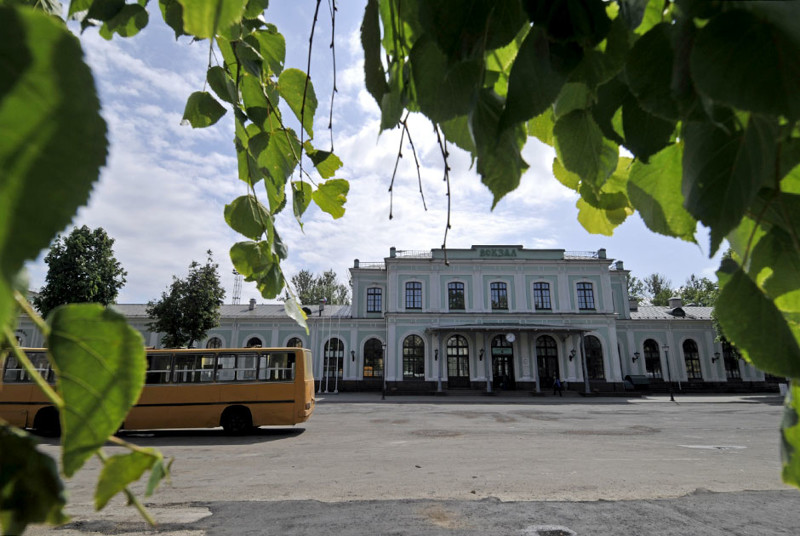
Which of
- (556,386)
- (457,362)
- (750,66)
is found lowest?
(556,386)

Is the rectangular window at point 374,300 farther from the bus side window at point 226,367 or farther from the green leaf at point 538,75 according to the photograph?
the green leaf at point 538,75

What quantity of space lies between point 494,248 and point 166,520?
24.2m

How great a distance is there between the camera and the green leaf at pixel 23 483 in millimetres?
357

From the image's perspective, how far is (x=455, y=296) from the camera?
2639cm

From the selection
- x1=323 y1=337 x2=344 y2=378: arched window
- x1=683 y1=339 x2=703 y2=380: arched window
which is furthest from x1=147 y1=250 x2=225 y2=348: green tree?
x1=683 y1=339 x2=703 y2=380: arched window

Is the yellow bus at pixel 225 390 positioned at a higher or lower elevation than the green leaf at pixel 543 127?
lower

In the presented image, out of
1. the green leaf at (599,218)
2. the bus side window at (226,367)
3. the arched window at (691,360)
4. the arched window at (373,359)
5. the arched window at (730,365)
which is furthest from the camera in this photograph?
the arched window at (691,360)

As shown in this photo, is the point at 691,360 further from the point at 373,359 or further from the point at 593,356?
the point at 373,359

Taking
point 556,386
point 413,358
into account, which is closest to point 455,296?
point 413,358

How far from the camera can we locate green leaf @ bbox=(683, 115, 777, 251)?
1.43 feet

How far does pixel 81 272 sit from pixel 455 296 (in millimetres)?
19396

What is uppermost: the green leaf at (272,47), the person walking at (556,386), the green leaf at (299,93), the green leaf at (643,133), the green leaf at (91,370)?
the green leaf at (272,47)

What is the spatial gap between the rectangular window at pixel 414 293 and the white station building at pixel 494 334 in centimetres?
6

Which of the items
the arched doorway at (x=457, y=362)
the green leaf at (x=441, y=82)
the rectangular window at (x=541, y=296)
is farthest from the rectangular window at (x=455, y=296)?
the green leaf at (x=441, y=82)
